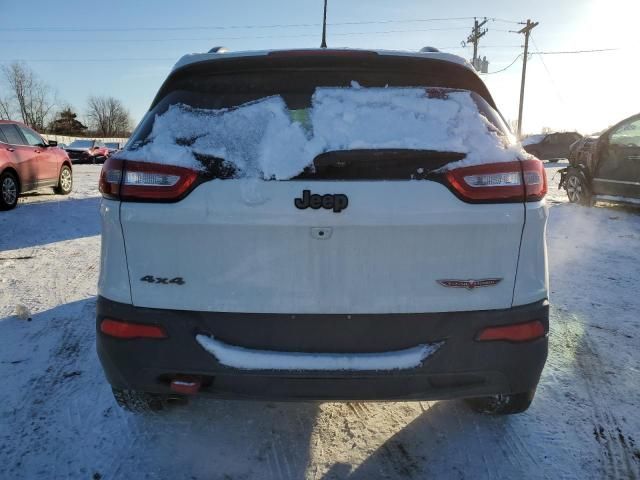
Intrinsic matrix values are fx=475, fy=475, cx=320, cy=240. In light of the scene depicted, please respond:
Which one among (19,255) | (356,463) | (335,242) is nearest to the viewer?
(335,242)

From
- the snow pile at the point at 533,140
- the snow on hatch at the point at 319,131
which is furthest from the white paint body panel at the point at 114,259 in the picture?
the snow pile at the point at 533,140

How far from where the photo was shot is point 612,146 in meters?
9.00

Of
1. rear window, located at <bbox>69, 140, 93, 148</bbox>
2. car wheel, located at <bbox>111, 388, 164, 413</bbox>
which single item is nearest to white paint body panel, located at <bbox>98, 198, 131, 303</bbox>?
car wheel, located at <bbox>111, 388, 164, 413</bbox>

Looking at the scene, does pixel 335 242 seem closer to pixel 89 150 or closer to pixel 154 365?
pixel 154 365

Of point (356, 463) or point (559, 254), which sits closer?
point (356, 463)

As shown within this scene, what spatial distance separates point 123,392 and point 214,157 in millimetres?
1327

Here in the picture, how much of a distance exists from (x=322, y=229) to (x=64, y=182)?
36.9 feet

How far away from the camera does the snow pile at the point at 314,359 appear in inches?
72.1

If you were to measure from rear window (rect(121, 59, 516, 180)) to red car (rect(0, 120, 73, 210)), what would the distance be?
855 centimetres

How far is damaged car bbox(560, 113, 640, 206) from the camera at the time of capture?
859 cm

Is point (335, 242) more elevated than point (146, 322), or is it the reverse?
point (335, 242)

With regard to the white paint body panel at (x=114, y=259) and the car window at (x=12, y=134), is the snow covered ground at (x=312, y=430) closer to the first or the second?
the white paint body panel at (x=114, y=259)

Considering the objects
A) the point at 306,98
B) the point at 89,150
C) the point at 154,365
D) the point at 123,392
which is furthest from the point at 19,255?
the point at 89,150

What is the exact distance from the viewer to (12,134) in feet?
31.5
